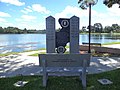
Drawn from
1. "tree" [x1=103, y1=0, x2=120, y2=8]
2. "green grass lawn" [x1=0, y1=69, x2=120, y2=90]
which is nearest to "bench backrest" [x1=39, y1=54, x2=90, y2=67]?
"green grass lawn" [x1=0, y1=69, x2=120, y2=90]

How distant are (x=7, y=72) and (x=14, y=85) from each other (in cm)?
255

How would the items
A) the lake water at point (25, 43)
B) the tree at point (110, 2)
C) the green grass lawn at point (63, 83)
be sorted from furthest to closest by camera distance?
the lake water at point (25, 43), the tree at point (110, 2), the green grass lawn at point (63, 83)

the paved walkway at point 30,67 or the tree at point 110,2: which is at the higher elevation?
the tree at point 110,2

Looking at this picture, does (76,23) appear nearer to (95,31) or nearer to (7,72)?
(7,72)

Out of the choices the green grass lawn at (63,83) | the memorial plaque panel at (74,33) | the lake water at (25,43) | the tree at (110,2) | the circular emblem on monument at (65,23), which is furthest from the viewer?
the lake water at (25,43)

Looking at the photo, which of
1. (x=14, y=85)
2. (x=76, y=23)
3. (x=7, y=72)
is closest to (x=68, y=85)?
(x=14, y=85)

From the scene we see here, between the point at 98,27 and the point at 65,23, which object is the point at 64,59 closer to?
the point at 65,23

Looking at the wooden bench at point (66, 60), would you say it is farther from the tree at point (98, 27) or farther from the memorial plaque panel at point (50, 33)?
the tree at point (98, 27)

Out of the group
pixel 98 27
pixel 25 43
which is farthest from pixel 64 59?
pixel 98 27

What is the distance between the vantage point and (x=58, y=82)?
6.44m

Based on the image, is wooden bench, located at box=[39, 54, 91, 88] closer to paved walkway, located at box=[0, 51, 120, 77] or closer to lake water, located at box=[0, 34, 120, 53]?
paved walkway, located at box=[0, 51, 120, 77]

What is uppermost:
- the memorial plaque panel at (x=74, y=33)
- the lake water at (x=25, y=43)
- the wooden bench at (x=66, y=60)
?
the memorial plaque panel at (x=74, y=33)

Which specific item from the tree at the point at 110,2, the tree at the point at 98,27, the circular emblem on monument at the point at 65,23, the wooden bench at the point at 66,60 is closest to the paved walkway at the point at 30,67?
the wooden bench at the point at 66,60

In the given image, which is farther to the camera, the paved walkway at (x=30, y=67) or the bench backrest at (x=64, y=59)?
the paved walkway at (x=30, y=67)
